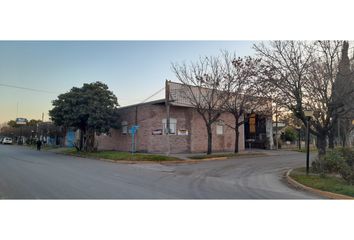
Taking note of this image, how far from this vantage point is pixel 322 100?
14914 mm

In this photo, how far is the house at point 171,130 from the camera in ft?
83.6

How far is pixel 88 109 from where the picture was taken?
25.8m

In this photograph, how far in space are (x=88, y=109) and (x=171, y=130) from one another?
24.9 ft

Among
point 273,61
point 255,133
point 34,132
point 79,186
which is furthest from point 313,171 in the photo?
point 34,132

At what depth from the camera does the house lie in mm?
25469

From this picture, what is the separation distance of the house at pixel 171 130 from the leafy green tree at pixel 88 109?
2.07 metres

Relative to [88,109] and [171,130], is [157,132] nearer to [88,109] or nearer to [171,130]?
[171,130]

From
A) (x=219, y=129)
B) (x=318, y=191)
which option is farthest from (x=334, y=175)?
(x=219, y=129)

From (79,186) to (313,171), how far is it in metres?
10.9

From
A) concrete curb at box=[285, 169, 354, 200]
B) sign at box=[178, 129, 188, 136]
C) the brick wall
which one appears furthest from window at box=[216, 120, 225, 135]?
concrete curb at box=[285, 169, 354, 200]

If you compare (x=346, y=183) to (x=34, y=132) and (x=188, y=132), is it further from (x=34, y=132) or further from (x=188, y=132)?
(x=34, y=132)

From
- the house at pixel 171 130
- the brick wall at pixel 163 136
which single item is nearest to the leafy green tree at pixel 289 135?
the house at pixel 171 130

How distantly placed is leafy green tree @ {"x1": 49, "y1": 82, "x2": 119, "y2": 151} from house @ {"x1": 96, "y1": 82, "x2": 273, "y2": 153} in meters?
2.07

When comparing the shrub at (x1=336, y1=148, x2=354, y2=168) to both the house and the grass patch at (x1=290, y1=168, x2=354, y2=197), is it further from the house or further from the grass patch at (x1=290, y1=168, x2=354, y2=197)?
the house
